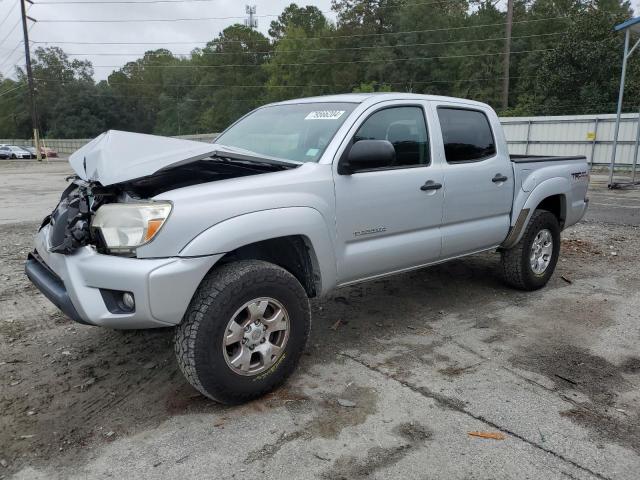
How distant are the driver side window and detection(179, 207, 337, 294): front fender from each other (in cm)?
89

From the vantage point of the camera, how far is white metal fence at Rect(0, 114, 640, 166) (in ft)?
A: 65.5

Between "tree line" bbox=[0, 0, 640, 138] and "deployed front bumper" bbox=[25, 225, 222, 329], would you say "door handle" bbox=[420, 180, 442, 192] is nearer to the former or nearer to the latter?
"deployed front bumper" bbox=[25, 225, 222, 329]

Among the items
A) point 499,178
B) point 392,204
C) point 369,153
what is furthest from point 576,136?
point 369,153

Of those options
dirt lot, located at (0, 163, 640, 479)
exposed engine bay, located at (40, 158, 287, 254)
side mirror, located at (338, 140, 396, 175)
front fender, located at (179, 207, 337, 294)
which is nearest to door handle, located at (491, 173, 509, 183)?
dirt lot, located at (0, 163, 640, 479)

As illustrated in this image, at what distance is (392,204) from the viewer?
3.90 meters

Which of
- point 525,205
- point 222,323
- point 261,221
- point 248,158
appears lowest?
point 222,323

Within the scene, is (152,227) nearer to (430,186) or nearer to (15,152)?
(430,186)

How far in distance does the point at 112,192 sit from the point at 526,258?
3.94 meters

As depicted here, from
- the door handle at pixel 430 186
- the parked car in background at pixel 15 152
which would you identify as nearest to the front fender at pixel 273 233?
the door handle at pixel 430 186

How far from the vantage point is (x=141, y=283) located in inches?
109

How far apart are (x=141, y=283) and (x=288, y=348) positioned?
3.33ft

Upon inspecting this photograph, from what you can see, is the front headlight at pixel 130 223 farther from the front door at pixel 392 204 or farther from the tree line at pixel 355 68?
the tree line at pixel 355 68

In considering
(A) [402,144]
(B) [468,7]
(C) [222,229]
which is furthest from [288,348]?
(B) [468,7]

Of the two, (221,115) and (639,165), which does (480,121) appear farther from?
(221,115)
